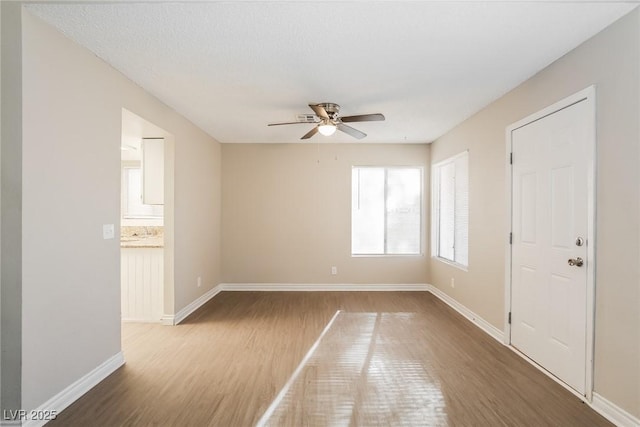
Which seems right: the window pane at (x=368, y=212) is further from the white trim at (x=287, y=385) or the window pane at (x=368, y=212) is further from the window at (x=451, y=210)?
the white trim at (x=287, y=385)

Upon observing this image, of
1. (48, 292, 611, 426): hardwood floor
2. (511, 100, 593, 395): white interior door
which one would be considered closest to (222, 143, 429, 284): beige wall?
(48, 292, 611, 426): hardwood floor

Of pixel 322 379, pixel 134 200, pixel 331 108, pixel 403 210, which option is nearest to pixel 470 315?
pixel 403 210

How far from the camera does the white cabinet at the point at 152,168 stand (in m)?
4.04

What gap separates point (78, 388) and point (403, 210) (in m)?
4.83

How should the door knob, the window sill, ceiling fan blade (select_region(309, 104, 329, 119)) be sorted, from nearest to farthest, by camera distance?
the door knob, ceiling fan blade (select_region(309, 104, 329, 119)), the window sill

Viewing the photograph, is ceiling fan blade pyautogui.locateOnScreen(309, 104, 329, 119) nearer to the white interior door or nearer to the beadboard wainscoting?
the white interior door

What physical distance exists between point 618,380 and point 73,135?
397cm

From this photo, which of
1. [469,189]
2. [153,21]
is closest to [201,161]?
[153,21]

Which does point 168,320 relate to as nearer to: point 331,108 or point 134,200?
point 134,200

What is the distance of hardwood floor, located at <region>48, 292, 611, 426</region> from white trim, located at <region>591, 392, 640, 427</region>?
6 cm

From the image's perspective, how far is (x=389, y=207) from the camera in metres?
5.75

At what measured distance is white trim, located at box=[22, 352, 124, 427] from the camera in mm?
2090

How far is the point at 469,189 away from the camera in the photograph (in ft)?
13.9

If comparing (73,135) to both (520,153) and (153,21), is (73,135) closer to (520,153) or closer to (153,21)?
(153,21)
